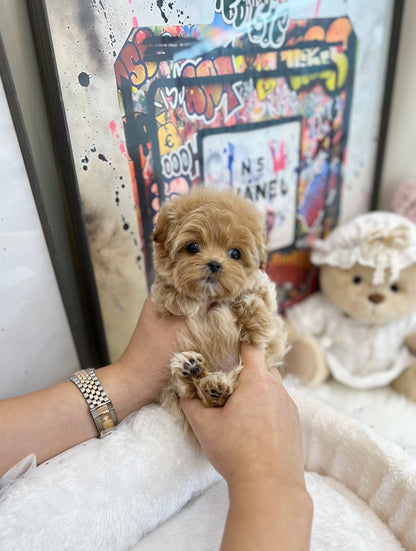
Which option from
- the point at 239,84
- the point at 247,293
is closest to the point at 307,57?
the point at 239,84

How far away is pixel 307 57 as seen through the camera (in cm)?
143

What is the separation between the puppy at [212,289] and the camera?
907 millimetres

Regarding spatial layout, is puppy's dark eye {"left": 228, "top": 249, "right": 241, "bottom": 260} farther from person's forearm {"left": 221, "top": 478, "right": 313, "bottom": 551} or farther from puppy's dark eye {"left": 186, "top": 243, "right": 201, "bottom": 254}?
person's forearm {"left": 221, "top": 478, "right": 313, "bottom": 551}

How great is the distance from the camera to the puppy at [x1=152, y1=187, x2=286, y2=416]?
2.98 feet

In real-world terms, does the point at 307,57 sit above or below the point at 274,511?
above

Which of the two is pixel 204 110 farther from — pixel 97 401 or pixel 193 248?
pixel 97 401

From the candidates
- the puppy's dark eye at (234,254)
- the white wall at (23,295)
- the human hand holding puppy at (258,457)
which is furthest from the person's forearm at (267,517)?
the white wall at (23,295)

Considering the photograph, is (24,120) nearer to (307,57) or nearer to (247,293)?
(247,293)

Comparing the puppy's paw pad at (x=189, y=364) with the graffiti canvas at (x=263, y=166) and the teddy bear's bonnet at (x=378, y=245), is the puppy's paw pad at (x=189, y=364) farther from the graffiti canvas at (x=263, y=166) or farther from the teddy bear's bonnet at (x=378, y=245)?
the teddy bear's bonnet at (x=378, y=245)

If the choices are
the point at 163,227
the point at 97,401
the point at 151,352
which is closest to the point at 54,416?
the point at 97,401

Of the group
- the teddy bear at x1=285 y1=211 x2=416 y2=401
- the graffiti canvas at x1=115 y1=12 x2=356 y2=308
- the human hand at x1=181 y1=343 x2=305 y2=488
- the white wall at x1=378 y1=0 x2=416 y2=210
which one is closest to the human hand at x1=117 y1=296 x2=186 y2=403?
the human hand at x1=181 y1=343 x2=305 y2=488

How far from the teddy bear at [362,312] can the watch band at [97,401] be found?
34.3 inches

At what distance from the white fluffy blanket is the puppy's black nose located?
1.36 feet

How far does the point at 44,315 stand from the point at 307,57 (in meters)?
1.23
